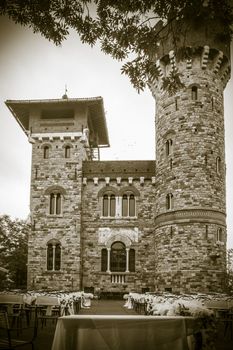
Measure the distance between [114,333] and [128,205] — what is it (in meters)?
24.0

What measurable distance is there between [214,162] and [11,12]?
66.3 ft

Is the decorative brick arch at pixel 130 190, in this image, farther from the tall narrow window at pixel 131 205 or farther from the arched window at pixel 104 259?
the arched window at pixel 104 259

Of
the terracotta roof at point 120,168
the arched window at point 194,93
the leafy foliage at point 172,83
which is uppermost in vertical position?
the arched window at point 194,93

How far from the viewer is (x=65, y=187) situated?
30609 millimetres

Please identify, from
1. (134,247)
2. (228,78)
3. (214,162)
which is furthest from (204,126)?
(134,247)

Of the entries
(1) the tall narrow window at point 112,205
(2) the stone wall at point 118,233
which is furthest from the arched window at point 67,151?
(1) the tall narrow window at point 112,205

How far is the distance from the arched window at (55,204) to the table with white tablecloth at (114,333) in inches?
949

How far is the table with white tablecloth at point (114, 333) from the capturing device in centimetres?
645

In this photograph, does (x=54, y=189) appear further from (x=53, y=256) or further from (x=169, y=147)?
(x=169, y=147)

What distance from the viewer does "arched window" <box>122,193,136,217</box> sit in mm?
30422

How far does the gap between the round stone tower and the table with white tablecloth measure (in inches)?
708

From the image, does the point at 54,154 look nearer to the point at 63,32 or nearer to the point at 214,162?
the point at 214,162

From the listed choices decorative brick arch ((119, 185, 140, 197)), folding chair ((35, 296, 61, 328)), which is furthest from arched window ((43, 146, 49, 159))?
folding chair ((35, 296, 61, 328))

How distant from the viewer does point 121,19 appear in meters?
7.29
